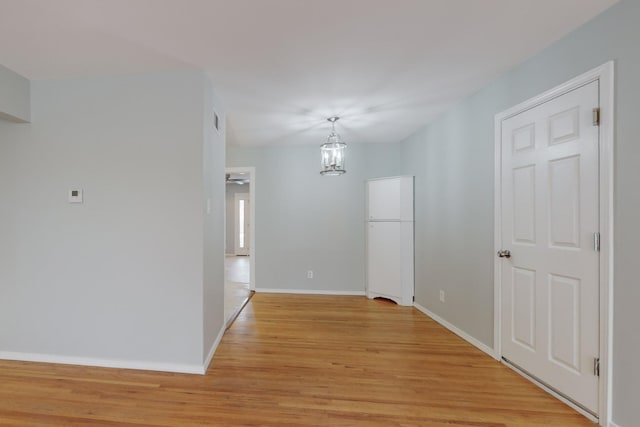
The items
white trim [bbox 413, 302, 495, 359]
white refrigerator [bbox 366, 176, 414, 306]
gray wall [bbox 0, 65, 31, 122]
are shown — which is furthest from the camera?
white refrigerator [bbox 366, 176, 414, 306]

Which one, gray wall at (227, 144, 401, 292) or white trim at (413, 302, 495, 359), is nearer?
white trim at (413, 302, 495, 359)

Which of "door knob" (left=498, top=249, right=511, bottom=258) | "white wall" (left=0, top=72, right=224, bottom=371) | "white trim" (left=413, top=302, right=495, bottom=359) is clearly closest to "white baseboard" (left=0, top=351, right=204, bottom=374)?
"white wall" (left=0, top=72, right=224, bottom=371)

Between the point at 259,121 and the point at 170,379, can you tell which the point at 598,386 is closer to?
the point at 170,379

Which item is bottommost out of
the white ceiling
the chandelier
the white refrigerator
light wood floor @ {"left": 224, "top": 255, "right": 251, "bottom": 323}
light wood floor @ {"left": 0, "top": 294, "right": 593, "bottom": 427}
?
light wood floor @ {"left": 224, "top": 255, "right": 251, "bottom": 323}

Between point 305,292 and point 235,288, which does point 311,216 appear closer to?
point 305,292

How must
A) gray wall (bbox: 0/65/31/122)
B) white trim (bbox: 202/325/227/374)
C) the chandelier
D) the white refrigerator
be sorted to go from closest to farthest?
gray wall (bbox: 0/65/31/122) → white trim (bbox: 202/325/227/374) → the chandelier → the white refrigerator

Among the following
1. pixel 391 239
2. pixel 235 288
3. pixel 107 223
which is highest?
pixel 107 223

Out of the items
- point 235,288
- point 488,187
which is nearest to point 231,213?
point 235,288

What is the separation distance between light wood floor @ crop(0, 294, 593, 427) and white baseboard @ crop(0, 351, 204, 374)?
0.18 ft

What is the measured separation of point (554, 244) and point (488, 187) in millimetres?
781

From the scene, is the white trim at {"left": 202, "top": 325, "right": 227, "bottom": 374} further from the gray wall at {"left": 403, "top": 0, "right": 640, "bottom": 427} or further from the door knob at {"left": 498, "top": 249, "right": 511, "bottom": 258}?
the door knob at {"left": 498, "top": 249, "right": 511, "bottom": 258}

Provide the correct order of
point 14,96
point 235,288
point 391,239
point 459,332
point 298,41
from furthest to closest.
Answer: point 235,288
point 391,239
point 459,332
point 14,96
point 298,41

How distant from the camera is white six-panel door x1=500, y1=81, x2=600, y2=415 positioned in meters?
1.70

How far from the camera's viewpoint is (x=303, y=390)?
6.50 feet
